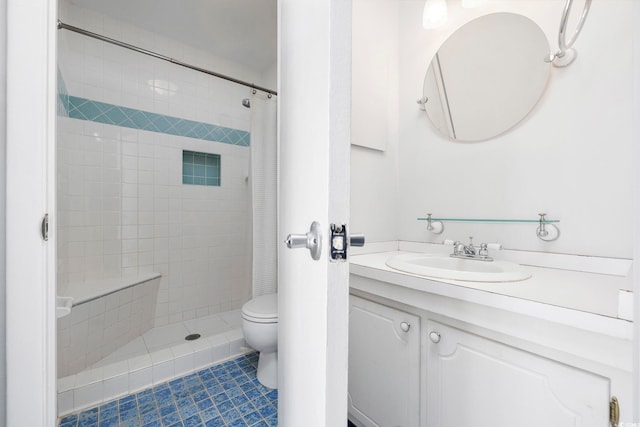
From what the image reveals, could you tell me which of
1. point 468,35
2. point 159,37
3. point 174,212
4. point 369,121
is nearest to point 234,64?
point 159,37

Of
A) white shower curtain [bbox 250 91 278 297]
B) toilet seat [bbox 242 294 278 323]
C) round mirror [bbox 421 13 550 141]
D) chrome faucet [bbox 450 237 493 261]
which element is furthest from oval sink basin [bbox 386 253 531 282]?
white shower curtain [bbox 250 91 278 297]

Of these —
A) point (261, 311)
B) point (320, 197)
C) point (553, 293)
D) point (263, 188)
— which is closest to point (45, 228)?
point (320, 197)

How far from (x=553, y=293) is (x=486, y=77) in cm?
96

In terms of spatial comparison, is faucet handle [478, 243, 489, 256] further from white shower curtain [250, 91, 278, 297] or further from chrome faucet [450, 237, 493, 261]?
white shower curtain [250, 91, 278, 297]

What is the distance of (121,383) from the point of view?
4.35 ft

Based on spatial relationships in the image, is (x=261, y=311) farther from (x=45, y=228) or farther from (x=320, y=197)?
(x=320, y=197)

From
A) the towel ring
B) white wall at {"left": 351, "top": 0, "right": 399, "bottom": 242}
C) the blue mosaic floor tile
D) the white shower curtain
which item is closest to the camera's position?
the towel ring

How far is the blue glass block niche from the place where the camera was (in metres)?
2.31

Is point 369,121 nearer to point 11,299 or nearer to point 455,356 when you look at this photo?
point 455,356

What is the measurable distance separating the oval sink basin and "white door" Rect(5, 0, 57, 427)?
3.26ft

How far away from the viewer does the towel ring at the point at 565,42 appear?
0.87 metres

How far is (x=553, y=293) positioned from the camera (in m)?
0.65

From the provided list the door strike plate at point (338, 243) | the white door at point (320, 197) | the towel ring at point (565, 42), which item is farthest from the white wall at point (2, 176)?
the towel ring at point (565, 42)

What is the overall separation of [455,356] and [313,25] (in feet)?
2.98
